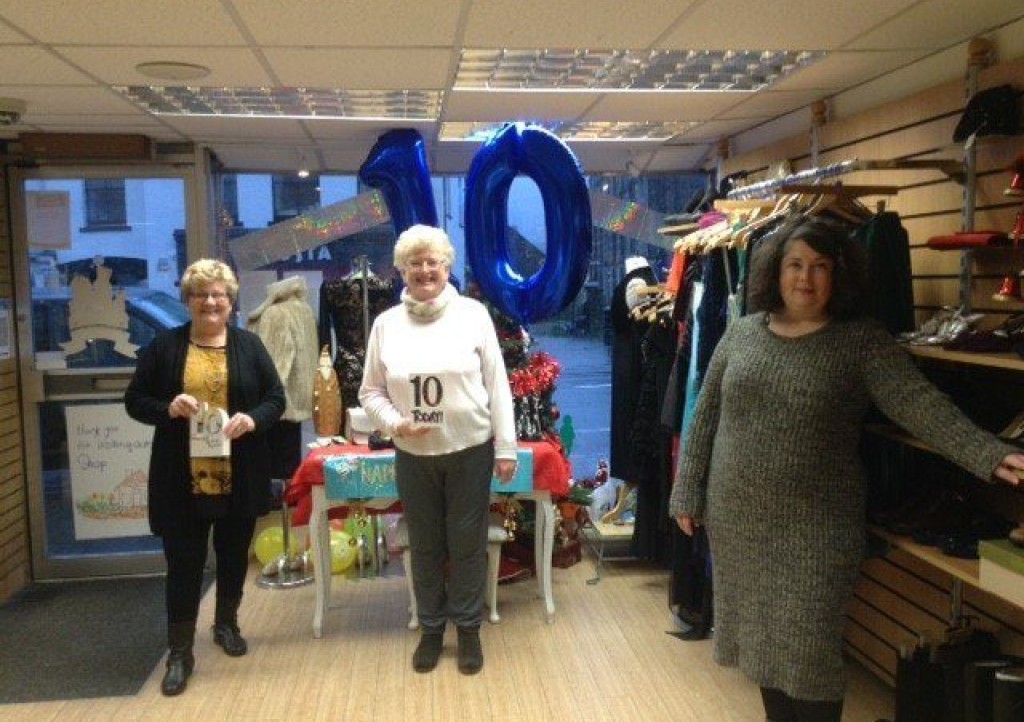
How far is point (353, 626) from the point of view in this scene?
3.31 metres

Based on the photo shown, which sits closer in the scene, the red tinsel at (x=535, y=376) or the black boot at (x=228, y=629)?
the black boot at (x=228, y=629)

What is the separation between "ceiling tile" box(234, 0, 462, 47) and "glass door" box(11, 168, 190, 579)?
196 cm

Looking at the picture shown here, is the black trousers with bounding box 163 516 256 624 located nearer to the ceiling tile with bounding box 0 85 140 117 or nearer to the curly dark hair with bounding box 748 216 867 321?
the ceiling tile with bounding box 0 85 140 117

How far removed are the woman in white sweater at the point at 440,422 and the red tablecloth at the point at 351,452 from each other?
33cm

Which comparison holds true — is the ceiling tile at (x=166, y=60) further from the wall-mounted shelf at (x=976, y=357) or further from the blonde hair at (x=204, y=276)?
the wall-mounted shelf at (x=976, y=357)

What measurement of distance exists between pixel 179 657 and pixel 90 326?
182 centimetres

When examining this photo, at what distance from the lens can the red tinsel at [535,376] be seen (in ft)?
11.3

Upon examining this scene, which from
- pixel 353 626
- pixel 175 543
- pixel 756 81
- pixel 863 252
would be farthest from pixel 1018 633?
pixel 175 543

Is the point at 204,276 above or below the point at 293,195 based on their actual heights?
below

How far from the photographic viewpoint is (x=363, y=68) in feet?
8.55

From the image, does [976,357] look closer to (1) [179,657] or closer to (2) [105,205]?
(1) [179,657]

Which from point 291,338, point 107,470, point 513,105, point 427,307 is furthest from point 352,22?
point 107,470

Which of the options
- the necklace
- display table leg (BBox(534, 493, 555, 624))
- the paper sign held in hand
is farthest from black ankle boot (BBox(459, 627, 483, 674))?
the necklace

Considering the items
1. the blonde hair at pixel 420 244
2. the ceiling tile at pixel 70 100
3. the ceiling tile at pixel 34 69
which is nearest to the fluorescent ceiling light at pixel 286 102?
the ceiling tile at pixel 70 100
